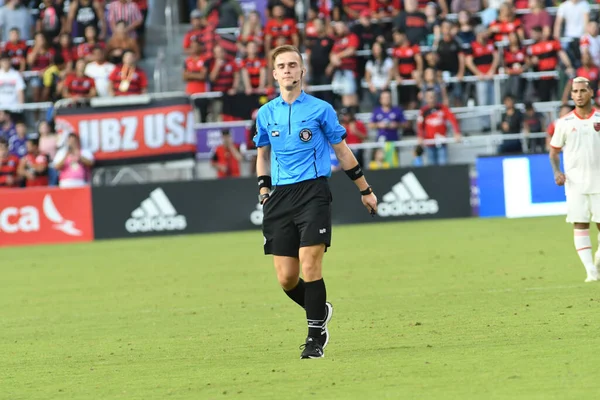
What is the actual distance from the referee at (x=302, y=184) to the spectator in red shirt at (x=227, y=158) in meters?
16.5

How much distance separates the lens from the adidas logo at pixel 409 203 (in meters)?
23.7

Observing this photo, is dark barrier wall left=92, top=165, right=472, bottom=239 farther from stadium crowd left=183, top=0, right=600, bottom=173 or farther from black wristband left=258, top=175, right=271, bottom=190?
black wristband left=258, top=175, right=271, bottom=190

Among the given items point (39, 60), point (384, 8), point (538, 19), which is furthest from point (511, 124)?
point (39, 60)

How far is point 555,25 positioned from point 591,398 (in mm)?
20716

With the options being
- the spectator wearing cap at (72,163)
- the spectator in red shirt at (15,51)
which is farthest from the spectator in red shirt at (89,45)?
the spectator wearing cap at (72,163)

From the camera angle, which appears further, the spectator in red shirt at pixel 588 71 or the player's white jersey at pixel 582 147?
the spectator in red shirt at pixel 588 71

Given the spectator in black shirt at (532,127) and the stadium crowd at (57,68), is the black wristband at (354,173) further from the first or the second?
the stadium crowd at (57,68)

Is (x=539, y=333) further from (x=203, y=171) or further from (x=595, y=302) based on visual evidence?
(x=203, y=171)

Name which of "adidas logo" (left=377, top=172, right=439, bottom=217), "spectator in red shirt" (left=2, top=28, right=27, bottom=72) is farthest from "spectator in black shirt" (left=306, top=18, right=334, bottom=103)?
"spectator in red shirt" (left=2, top=28, right=27, bottom=72)

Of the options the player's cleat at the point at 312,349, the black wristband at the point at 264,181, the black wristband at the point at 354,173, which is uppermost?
the black wristband at the point at 354,173

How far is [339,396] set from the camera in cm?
676

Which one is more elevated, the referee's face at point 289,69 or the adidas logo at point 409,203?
the referee's face at point 289,69

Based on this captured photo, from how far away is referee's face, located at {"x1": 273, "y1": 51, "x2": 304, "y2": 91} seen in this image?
8195 millimetres

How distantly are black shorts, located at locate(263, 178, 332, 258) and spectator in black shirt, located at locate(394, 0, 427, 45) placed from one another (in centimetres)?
1797
